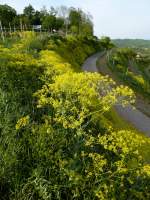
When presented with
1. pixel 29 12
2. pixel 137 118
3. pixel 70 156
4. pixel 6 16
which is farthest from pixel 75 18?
pixel 70 156

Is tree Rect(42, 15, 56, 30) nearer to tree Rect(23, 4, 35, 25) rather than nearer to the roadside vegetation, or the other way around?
tree Rect(23, 4, 35, 25)

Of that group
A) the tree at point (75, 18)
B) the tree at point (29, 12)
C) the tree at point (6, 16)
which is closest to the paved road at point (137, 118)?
the tree at point (6, 16)

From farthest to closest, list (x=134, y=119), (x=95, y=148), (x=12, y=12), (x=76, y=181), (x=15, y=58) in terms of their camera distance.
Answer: (x=12, y=12), (x=134, y=119), (x=15, y=58), (x=95, y=148), (x=76, y=181)

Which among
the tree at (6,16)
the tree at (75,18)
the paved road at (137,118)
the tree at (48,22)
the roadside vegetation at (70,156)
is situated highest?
the roadside vegetation at (70,156)

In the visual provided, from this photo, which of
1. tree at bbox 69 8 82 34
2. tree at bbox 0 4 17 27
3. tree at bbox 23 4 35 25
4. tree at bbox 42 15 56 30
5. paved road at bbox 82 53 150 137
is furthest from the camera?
tree at bbox 69 8 82 34

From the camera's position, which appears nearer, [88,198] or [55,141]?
[88,198]

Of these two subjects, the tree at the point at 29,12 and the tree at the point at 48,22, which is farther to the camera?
the tree at the point at 29,12

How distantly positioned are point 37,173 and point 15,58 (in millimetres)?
7692

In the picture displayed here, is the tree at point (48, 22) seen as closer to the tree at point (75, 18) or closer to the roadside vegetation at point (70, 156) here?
the tree at point (75, 18)

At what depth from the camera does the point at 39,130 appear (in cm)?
1113

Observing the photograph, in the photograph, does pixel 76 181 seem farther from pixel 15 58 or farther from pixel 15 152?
pixel 15 58

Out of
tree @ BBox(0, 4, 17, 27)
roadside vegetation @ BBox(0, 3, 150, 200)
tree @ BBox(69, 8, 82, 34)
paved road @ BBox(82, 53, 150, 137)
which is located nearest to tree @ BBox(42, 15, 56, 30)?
tree @ BBox(0, 4, 17, 27)

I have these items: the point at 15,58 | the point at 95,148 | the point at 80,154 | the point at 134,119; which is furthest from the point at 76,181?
the point at 134,119

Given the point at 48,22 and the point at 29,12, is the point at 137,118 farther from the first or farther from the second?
the point at 29,12
